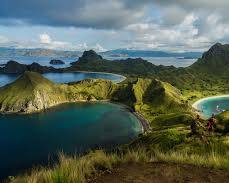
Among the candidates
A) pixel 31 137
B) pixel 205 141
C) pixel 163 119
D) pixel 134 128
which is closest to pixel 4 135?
pixel 31 137

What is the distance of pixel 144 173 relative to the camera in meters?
15.3

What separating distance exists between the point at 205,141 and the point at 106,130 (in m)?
152

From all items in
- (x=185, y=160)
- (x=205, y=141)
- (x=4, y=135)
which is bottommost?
(x=4, y=135)

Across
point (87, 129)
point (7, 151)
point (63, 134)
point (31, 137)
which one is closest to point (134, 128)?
point (87, 129)

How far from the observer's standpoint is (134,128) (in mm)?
190625

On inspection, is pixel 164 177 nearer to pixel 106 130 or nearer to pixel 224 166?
pixel 224 166

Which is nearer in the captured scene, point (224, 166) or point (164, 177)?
point (164, 177)

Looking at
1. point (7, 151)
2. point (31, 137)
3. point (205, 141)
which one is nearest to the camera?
point (205, 141)

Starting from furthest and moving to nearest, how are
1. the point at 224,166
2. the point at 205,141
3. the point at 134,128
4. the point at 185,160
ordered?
1. the point at 134,128
2. the point at 205,141
3. the point at 185,160
4. the point at 224,166

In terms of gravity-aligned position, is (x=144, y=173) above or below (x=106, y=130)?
above

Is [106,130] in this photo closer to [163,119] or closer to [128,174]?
[163,119]

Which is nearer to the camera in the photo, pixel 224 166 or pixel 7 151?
pixel 224 166

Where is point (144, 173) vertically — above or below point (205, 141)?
above

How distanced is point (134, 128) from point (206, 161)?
17429 cm
